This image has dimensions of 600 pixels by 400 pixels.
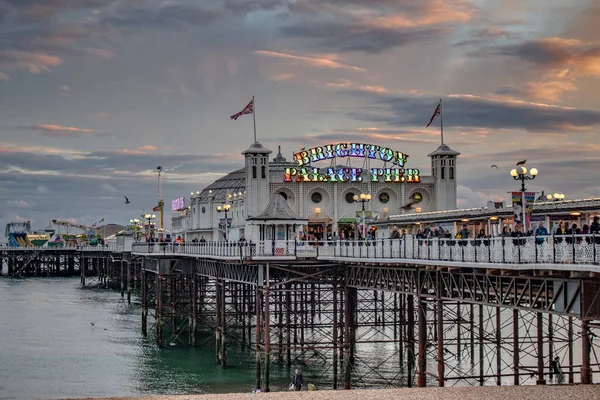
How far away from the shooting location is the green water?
1935 inches

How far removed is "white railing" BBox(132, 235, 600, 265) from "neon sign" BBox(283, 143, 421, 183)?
61.1 feet

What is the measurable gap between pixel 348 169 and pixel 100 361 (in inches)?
1203

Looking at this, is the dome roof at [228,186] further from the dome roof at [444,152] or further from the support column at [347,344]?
the support column at [347,344]

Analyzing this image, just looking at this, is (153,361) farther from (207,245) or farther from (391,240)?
(391,240)

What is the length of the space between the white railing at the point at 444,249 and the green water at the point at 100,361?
6.72 meters

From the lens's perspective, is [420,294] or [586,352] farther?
[420,294]

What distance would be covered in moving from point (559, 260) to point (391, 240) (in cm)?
1331

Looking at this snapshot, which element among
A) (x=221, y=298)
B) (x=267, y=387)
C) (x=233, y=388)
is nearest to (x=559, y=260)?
(x=267, y=387)

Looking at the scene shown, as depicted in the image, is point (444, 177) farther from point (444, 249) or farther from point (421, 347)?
point (444, 249)

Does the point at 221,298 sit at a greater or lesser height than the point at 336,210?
lesser

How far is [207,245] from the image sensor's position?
61719 mm

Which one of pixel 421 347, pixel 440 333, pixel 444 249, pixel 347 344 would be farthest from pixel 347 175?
pixel 444 249

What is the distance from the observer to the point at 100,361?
59.3 meters

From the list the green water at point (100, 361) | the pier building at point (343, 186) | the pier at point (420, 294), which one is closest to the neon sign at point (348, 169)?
the pier building at point (343, 186)
